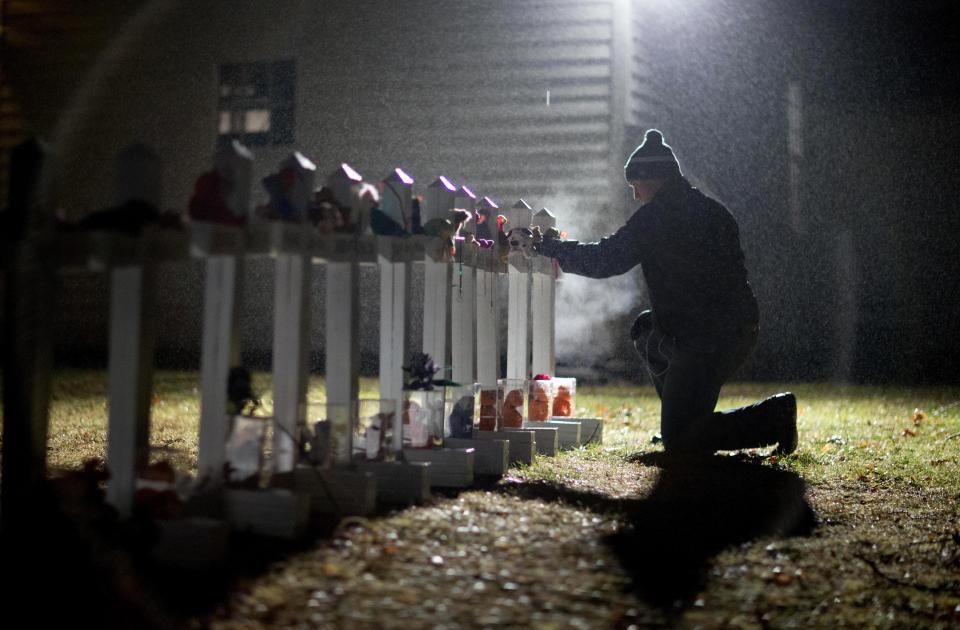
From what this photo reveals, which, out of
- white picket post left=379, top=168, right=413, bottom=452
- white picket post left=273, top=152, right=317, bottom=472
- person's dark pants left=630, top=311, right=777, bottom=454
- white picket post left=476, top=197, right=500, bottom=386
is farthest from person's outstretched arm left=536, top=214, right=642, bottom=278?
white picket post left=273, top=152, right=317, bottom=472

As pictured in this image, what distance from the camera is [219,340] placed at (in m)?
3.77

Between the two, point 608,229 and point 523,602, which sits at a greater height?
point 608,229

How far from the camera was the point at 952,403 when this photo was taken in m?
9.56

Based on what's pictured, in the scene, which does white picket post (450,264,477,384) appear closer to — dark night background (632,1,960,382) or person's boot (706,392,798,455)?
person's boot (706,392,798,455)

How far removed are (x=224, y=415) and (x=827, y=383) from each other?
9.38 m

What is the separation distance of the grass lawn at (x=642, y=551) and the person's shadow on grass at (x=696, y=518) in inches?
0.4

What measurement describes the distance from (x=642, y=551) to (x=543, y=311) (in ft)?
10.1

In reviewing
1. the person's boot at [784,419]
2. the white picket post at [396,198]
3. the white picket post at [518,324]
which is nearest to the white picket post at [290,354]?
Result: the white picket post at [396,198]

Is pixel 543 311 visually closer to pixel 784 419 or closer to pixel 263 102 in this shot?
pixel 784 419

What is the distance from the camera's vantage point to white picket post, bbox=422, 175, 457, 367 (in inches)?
207

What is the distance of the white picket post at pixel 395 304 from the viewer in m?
4.94

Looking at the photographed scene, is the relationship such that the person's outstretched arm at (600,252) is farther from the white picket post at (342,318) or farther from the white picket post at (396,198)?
the white picket post at (342,318)

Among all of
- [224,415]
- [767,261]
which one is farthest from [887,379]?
[224,415]

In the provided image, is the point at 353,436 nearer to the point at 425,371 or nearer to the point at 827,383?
the point at 425,371
